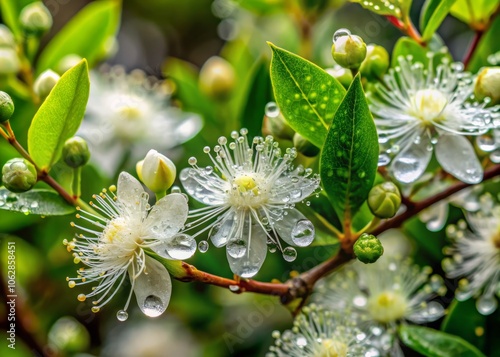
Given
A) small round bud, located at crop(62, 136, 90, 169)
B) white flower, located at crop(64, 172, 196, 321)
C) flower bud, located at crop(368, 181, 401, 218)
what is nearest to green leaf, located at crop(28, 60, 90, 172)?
small round bud, located at crop(62, 136, 90, 169)

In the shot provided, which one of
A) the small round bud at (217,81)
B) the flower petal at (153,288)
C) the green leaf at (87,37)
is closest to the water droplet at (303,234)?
the flower petal at (153,288)

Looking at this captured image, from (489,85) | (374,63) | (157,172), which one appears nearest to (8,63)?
(157,172)

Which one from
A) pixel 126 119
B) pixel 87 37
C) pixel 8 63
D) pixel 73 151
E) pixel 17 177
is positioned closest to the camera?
pixel 17 177

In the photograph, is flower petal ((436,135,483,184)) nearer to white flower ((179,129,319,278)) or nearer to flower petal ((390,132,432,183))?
flower petal ((390,132,432,183))

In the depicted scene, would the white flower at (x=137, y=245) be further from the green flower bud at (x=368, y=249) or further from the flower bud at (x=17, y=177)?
the green flower bud at (x=368, y=249)

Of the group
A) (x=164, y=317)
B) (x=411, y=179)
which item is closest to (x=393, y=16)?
(x=411, y=179)

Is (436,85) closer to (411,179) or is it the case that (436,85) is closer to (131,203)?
(411,179)

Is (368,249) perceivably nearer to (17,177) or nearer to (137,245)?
(137,245)
